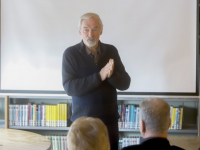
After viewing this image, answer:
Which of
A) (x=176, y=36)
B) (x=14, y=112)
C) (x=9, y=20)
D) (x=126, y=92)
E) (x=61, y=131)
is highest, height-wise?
(x=9, y=20)

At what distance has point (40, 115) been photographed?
11.0 feet

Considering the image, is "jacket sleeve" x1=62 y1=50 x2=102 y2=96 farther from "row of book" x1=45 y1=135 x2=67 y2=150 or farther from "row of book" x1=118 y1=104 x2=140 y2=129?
"row of book" x1=45 y1=135 x2=67 y2=150

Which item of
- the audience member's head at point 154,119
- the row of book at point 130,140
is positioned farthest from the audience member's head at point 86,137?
the row of book at point 130,140

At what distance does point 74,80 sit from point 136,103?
1568 millimetres

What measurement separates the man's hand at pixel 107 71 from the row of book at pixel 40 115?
136 cm

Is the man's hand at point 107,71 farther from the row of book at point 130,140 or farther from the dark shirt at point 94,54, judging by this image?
the row of book at point 130,140

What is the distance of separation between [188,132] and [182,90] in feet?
1.64

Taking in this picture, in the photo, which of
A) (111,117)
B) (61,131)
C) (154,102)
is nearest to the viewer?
(154,102)

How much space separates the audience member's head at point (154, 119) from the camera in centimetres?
144

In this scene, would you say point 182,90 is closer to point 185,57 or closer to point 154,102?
point 185,57

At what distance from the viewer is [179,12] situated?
323 centimetres

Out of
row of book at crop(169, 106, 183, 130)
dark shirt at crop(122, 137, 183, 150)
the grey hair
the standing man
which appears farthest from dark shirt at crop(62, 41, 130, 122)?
row of book at crop(169, 106, 183, 130)

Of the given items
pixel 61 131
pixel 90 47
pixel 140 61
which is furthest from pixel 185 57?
pixel 61 131

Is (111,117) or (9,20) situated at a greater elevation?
(9,20)
